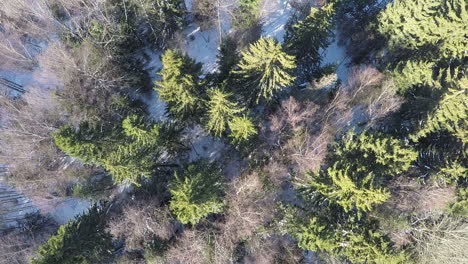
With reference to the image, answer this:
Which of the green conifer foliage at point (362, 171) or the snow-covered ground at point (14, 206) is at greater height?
the snow-covered ground at point (14, 206)

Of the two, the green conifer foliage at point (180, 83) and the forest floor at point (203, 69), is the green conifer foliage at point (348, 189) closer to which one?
the forest floor at point (203, 69)

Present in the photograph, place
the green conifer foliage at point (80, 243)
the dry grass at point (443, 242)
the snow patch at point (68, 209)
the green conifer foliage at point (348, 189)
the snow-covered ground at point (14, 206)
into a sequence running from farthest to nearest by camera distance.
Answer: the snow patch at point (68, 209) → the snow-covered ground at point (14, 206) → the dry grass at point (443, 242) → the green conifer foliage at point (80, 243) → the green conifer foliage at point (348, 189)

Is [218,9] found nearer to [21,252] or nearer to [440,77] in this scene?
[440,77]

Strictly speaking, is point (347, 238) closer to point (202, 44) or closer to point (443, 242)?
point (443, 242)

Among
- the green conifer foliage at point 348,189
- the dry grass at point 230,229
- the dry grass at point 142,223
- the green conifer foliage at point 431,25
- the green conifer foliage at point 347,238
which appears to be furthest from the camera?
the dry grass at point 230,229

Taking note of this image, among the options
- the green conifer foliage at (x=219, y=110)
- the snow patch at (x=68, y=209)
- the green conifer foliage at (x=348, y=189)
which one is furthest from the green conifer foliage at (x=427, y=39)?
the snow patch at (x=68, y=209)

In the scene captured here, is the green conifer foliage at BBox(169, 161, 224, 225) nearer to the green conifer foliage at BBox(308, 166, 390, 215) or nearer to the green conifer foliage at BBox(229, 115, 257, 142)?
the green conifer foliage at BBox(229, 115, 257, 142)

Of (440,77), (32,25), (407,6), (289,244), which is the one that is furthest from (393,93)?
(32,25)

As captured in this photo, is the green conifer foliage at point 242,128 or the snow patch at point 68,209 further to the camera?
the snow patch at point 68,209
